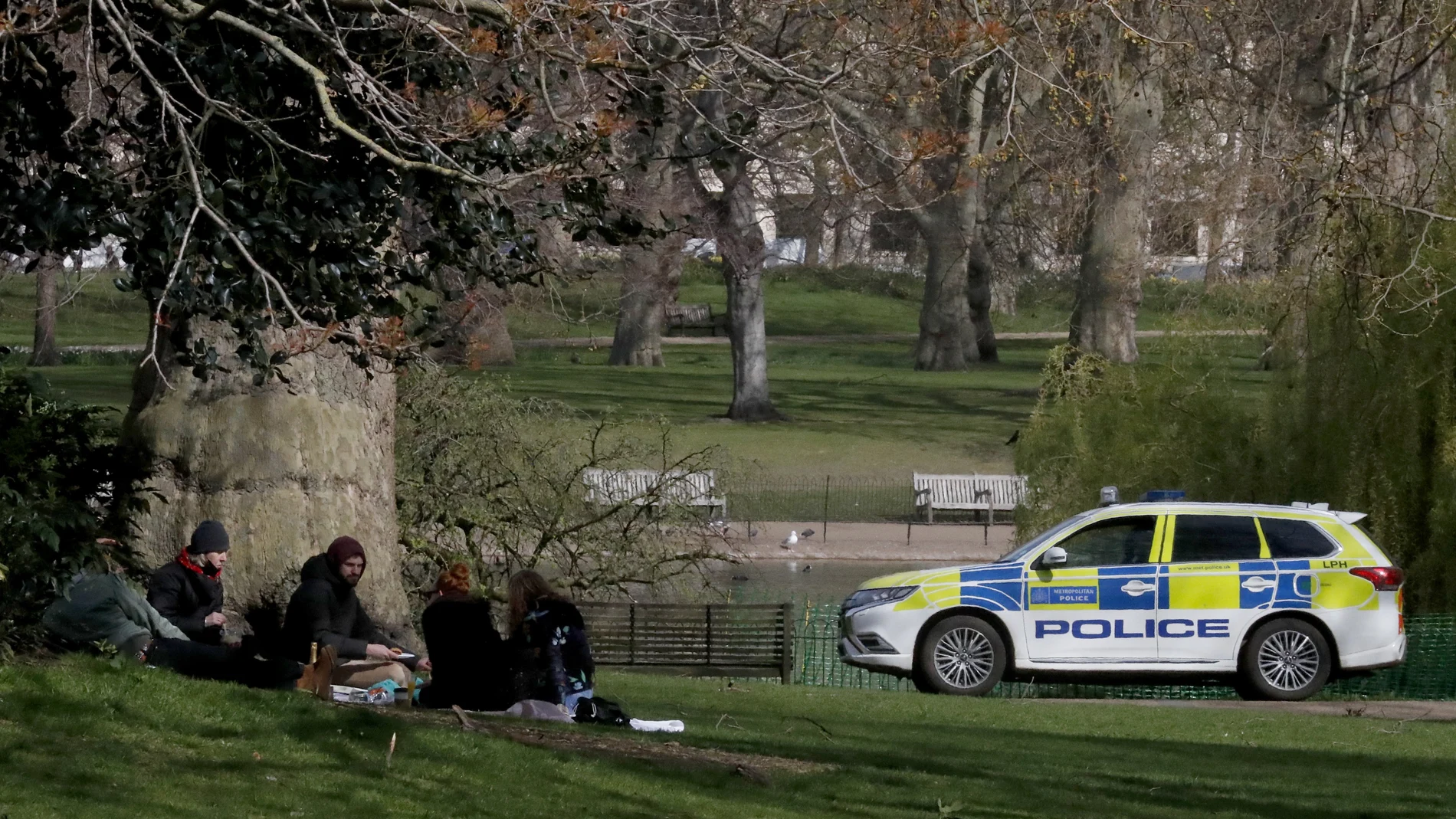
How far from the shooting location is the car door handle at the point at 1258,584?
14742 mm

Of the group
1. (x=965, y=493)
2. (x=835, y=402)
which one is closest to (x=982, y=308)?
(x=835, y=402)

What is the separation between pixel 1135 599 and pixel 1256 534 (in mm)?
1133

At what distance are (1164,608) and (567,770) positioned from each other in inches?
319

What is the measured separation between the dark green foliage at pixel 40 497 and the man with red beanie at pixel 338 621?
1.16 m

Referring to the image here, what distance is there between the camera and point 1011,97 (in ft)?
43.7

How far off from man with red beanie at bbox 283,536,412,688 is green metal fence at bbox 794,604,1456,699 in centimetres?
678

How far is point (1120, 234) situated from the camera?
113 ft

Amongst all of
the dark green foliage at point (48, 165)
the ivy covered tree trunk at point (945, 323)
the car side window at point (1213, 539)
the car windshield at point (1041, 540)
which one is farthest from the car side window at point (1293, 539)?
the ivy covered tree trunk at point (945, 323)

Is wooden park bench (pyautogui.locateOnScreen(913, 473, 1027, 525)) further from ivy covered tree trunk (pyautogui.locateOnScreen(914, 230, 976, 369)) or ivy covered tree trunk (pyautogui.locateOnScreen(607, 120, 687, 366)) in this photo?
ivy covered tree trunk (pyautogui.locateOnScreen(914, 230, 976, 369))

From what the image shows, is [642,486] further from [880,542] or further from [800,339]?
[800,339]

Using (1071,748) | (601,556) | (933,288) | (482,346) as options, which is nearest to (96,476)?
(482,346)

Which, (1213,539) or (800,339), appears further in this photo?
(800,339)

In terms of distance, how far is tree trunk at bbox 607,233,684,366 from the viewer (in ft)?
120

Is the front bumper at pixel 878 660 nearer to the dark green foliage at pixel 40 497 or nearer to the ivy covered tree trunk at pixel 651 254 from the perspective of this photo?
the ivy covered tree trunk at pixel 651 254
